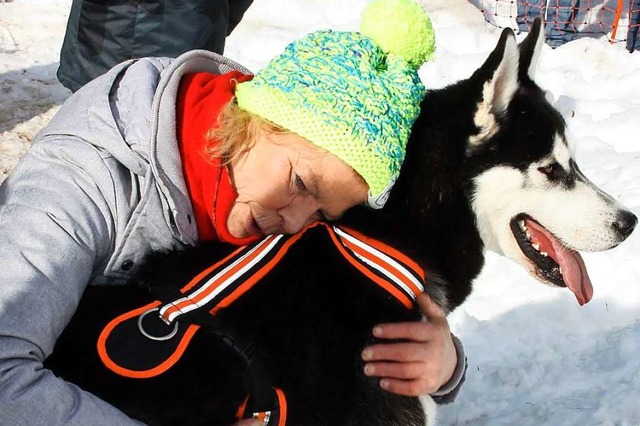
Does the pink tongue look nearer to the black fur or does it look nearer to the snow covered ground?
the black fur

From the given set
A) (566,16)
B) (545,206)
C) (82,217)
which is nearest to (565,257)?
(545,206)

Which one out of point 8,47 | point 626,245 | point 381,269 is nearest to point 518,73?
point 381,269

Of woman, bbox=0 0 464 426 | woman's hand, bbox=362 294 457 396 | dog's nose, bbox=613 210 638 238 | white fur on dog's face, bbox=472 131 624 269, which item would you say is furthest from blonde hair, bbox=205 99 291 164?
dog's nose, bbox=613 210 638 238

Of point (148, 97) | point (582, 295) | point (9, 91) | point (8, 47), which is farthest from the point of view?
point (8, 47)

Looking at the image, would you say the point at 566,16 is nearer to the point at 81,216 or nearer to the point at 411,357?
the point at 411,357

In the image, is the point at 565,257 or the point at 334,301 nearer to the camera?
the point at 334,301

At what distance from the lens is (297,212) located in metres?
2.03

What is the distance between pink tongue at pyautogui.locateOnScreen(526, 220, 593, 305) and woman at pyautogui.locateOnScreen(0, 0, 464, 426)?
0.50 m

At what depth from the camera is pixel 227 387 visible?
183 cm

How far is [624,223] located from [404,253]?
81 cm

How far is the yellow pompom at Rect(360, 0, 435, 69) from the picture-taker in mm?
2049

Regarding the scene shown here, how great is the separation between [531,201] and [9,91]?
3950mm

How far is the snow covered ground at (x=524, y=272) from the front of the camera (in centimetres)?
307

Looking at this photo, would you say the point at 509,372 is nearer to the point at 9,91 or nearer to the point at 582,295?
the point at 582,295
